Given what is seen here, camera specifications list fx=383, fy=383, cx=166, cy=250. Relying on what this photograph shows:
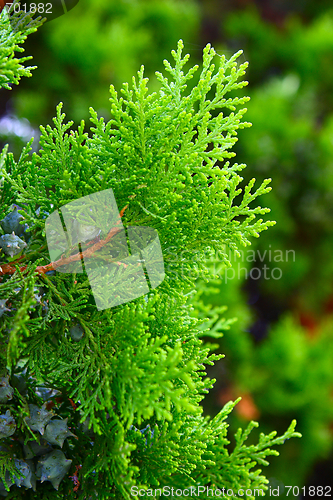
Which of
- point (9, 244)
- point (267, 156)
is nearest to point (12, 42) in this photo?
point (9, 244)

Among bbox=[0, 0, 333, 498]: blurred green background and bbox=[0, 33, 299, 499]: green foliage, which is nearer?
bbox=[0, 33, 299, 499]: green foliage

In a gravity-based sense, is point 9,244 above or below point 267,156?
above

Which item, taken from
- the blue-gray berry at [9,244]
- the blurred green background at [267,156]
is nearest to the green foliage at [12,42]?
the blue-gray berry at [9,244]

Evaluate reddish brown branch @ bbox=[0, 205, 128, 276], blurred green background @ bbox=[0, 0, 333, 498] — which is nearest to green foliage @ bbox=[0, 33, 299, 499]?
reddish brown branch @ bbox=[0, 205, 128, 276]

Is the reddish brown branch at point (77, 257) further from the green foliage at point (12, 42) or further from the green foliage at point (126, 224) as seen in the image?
the green foliage at point (12, 42)

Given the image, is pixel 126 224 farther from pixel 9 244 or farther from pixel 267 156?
pixel 267 156

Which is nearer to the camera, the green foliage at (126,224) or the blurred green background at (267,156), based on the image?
the green foliage at (126,224)

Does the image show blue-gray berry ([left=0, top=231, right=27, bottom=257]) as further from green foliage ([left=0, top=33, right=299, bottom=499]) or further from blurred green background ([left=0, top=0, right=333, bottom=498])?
blurred green background ([left=0, top=0, right=333, bottom=498])

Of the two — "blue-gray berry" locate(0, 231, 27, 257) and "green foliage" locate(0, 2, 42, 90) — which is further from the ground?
"green foliage" locate(0, 2, 42, 90)
